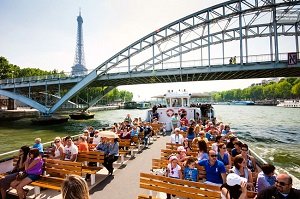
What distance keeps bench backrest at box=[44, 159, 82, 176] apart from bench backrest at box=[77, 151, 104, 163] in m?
1.41

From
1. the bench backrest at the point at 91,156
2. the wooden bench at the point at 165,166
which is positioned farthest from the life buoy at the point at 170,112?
the wooden bench at the point at 165,166

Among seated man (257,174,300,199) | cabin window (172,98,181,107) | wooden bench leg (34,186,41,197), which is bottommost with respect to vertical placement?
wooden bench leg (34,186,41,197)

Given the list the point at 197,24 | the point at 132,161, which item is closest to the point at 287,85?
the point at 197,24

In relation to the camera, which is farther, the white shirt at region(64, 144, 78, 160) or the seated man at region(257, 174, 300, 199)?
the white shirt at region(64, 144, 78, 160)

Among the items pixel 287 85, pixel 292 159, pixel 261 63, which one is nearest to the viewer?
pixel 292 159

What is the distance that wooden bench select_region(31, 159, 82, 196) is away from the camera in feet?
21.9

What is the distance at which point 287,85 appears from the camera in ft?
359

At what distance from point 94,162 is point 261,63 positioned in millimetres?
28702

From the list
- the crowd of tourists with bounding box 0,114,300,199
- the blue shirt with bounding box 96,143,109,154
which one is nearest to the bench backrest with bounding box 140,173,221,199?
the crowd of tourists with bounding box 0,114,300,199

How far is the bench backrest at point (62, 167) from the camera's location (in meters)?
7.00

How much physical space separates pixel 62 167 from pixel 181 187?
3.77 meters

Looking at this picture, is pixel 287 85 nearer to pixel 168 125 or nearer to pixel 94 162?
pixel 168 125

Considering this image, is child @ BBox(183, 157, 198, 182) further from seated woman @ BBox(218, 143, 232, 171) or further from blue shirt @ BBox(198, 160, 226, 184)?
→ seated woman @ BBox(218, 143, 232, 171)

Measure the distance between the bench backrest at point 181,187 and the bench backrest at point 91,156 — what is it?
2.99m
